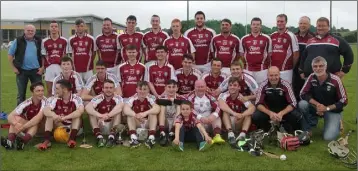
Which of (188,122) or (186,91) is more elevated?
(186,91)

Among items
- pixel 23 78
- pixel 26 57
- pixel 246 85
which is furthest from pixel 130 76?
pixel 23 78

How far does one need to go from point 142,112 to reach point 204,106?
1.01 meters

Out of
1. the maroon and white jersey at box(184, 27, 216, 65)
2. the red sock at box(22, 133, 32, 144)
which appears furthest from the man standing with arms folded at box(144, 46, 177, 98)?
the red sock at box(22, 133, 32, 144)

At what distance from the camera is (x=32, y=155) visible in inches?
205

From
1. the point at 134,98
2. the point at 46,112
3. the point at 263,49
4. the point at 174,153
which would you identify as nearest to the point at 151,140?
the point at 174,153

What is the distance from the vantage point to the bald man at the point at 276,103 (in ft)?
20.0

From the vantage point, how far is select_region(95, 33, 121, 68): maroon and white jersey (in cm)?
786

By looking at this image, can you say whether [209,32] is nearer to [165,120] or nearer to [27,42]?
[165,120]

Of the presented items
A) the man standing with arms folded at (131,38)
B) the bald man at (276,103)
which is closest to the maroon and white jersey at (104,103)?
the man standing with arms folded at (131,38)

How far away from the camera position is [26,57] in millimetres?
7609

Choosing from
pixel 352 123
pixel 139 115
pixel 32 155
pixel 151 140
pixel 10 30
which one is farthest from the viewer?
pixel 10 30

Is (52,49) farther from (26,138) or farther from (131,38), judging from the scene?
(26,138)

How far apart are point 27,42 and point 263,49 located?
463 cm

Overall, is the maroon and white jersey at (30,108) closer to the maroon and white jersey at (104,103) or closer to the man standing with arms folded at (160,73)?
the maroon and white jersey at (104,103)
